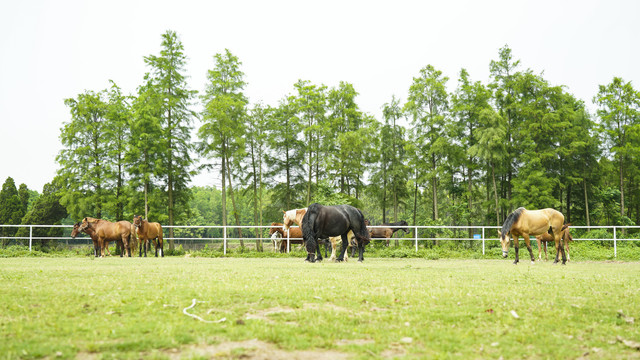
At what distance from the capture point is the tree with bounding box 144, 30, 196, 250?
3048 cm

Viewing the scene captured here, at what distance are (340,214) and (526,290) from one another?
28.8 feet

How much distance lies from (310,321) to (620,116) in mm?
37022

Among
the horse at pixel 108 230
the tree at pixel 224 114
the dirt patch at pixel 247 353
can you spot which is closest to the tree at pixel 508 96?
the tree at pixel 224 114

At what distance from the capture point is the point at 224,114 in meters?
29.3

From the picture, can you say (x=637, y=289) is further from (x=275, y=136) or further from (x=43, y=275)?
(x=275, y=136)

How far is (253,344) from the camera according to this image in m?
3.73

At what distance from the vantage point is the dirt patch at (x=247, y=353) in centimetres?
341

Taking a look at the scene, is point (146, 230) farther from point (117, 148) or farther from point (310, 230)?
point (117, 148)

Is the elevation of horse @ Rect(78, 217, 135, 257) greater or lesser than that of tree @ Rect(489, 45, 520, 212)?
lesser

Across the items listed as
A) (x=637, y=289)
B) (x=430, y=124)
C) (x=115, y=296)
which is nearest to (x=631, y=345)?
(x=637, y=289)

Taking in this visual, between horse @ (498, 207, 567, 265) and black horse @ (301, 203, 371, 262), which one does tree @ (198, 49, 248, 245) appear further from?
horse @ (498, 207, 567, 265)

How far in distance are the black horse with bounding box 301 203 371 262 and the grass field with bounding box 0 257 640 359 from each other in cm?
775

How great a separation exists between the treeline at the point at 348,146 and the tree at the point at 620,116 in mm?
92

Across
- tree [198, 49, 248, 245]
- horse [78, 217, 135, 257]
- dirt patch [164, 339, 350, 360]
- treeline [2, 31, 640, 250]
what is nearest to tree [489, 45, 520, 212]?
treeline [2, 31, 640, 250]
